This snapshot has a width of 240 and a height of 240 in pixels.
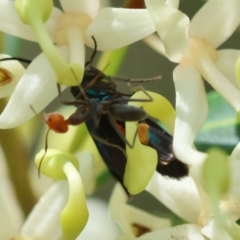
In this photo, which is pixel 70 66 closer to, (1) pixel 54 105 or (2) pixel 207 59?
(2) pixel 207 59

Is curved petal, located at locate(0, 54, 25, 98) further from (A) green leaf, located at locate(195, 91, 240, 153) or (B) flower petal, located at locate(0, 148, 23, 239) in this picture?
(A) green leaf, located at locate(195, 91, 240, 153)

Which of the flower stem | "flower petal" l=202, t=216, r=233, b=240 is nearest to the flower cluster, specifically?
"flower petal" l=202, t=216, r=233, b=240

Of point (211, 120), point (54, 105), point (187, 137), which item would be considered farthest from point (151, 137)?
point (54, 105)

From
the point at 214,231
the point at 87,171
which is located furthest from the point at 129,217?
the point at 214,231

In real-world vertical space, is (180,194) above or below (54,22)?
below

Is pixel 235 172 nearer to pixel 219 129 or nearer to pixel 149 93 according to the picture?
pixel 149 93

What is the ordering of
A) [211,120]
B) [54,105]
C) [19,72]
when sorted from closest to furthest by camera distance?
[19,72], [211,120], [54,105]
